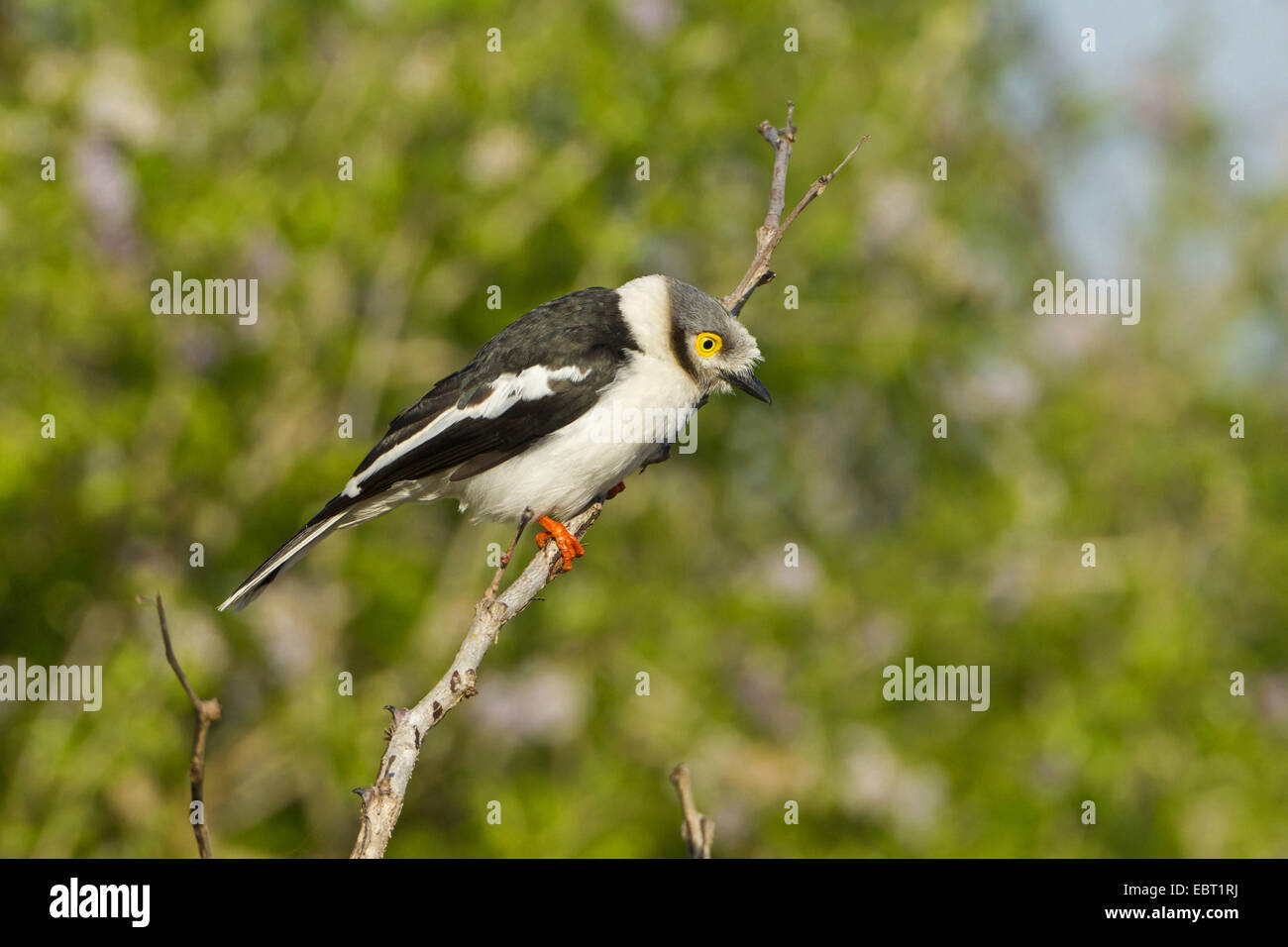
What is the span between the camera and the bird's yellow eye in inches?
166

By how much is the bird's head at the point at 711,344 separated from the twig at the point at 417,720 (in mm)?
Result: 1455

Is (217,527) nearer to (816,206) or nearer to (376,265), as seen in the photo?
(376,265)

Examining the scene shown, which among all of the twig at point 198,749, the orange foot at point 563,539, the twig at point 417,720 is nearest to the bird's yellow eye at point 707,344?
the orange foot at point 563,539

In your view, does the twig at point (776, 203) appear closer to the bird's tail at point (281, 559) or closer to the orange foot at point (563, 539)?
the orange foot at point (563, 539)

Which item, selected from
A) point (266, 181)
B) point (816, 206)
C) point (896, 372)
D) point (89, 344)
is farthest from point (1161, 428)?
point (89, 344)

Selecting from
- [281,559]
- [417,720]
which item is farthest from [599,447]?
[417,720]

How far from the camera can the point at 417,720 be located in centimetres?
227

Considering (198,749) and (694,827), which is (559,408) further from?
(198,749)

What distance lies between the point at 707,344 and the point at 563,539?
2.83ft

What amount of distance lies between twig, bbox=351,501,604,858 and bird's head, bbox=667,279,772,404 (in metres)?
1.45

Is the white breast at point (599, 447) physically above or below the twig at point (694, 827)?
above

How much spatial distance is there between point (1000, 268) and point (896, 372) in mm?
2049

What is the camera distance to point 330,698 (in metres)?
5.95

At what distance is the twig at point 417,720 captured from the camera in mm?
2010
